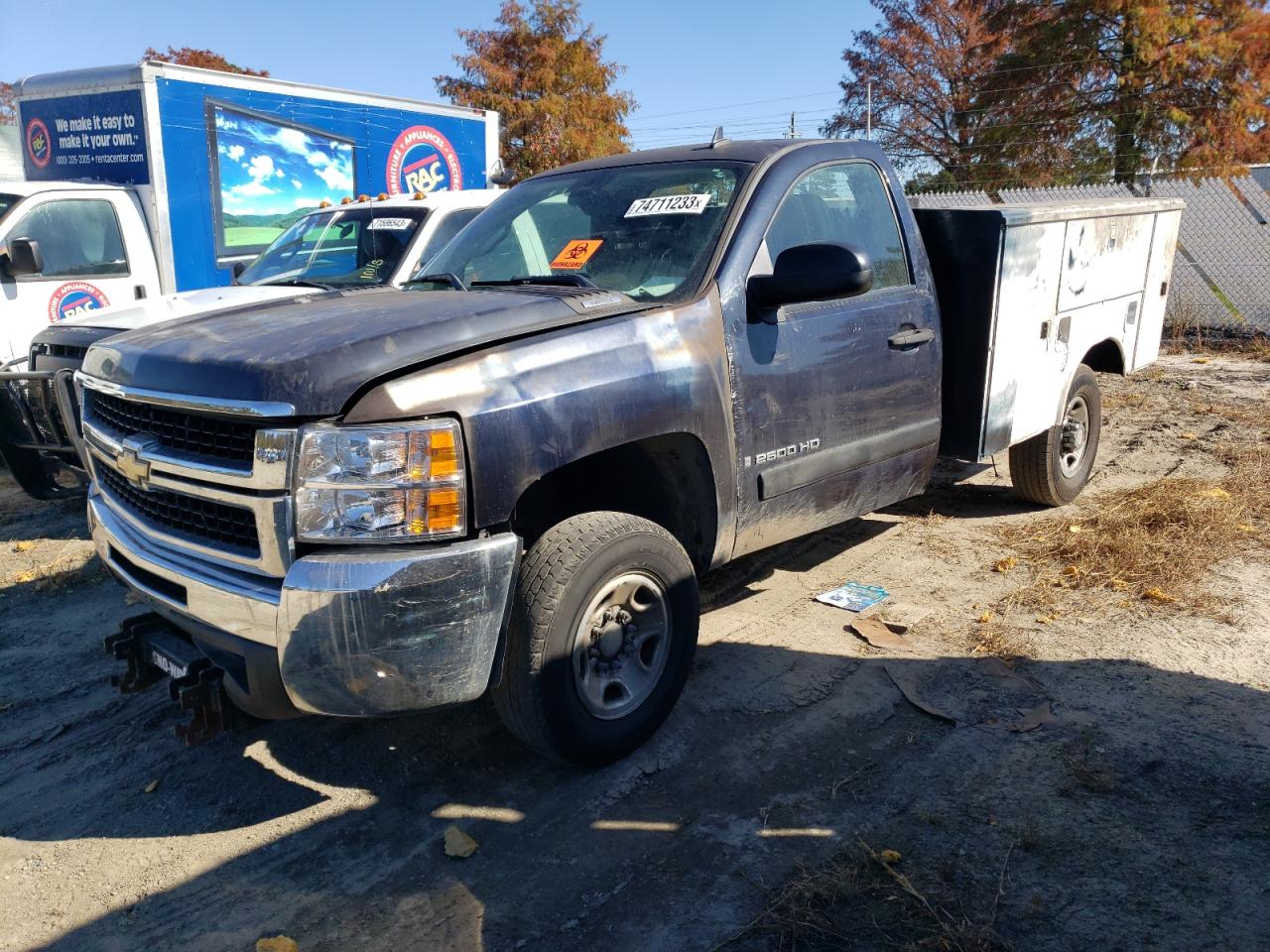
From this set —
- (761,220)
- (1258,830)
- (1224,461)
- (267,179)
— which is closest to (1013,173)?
(1224,461)

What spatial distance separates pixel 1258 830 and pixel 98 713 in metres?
3.97

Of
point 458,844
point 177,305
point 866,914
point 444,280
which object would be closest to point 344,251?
point 177,305

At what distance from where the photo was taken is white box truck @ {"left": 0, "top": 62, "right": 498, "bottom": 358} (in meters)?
7.63

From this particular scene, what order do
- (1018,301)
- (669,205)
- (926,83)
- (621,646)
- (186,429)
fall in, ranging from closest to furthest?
(186,429) → (621,646) → (669,205) → (1018,301) → (926,83)

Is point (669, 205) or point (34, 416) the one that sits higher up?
point (669, 205)

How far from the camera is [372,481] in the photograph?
2.65 metres

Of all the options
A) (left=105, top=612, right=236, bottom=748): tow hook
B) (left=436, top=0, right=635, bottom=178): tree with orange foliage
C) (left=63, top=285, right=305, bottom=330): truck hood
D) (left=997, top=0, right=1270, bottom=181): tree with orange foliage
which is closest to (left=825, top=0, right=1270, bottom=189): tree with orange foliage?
(left=997, top=0, right=1270, bottom=181): tree with orange foliage

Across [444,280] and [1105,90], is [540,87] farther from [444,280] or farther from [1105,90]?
[444,280]

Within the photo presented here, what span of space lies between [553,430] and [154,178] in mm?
6789

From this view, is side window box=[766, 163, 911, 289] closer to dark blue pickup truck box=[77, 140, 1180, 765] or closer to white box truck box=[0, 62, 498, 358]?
dark blue pickup truck box=[77, 140, 1180, 765]

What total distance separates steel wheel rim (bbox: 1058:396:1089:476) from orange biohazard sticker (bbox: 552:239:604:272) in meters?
3.45

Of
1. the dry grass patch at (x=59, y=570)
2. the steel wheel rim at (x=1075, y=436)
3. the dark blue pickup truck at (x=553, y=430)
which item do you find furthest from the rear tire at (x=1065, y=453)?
the dry grass patch at (x=59, y=570)

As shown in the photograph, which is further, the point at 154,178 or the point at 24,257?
the point at 154,178

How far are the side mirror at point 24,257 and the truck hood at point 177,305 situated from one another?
50.7 inches
